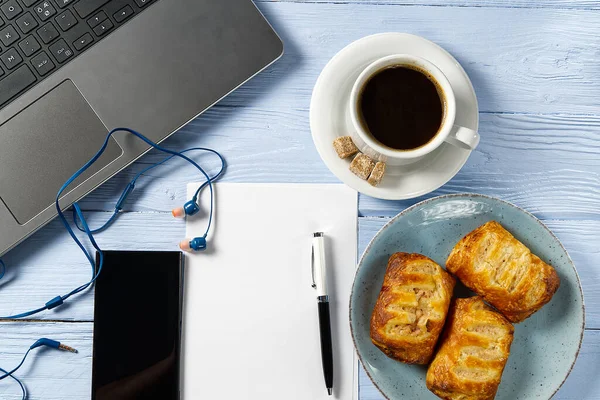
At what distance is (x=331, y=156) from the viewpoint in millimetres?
869

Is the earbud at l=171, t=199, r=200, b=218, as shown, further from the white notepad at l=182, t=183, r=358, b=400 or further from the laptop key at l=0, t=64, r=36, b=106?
the laptop key at l=0, t=64, r=36, b=106

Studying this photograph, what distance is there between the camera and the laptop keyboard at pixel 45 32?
82 cm

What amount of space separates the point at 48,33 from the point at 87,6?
68 millimetres

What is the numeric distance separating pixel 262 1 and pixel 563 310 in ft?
2.19

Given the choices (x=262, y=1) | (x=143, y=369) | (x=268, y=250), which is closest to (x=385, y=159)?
(x=268, y=250)

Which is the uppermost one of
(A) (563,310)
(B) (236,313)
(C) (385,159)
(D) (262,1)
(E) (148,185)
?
(D) (262,1)

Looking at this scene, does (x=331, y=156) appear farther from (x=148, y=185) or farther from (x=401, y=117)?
(x=148, y=185)

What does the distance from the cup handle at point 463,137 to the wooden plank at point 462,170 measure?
12 centimetres

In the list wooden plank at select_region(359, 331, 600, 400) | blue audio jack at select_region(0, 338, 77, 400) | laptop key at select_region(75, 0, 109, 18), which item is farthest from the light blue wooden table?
laptop key at select_region(75, 0, 109, 18)

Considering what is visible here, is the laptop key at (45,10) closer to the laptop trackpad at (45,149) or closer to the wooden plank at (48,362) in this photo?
the laptop trackpad at (45,149)

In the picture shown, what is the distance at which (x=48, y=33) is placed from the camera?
83cm

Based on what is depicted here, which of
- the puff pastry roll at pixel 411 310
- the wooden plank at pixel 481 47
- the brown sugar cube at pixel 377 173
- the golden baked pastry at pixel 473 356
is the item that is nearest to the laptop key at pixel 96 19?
the wooden plank at pixel 481 47

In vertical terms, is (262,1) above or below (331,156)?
above

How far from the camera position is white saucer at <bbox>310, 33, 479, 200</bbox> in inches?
34.0
